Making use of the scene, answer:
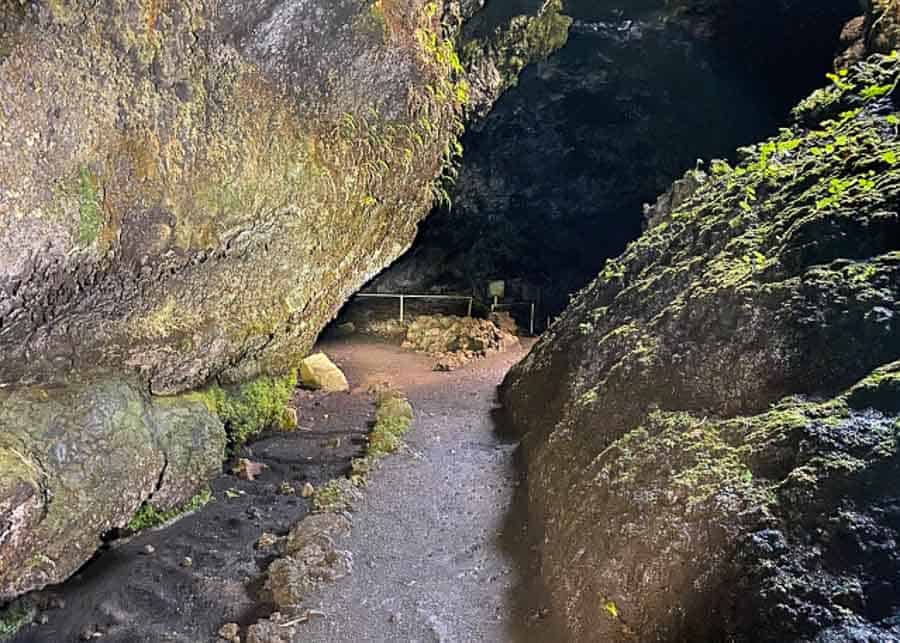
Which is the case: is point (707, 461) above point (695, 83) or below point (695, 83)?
below

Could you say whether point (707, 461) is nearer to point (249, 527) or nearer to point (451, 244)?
point (249, 527)

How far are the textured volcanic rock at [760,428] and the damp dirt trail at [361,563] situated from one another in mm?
566

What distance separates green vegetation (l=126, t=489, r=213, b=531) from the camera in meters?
6.16

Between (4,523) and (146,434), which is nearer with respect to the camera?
(4,523)

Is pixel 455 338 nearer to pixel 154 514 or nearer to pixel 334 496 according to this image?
pixel 334 496

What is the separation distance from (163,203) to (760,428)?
5.43 meters

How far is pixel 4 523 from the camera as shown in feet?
14.8

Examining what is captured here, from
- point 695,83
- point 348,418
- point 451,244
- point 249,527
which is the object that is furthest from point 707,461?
point 451,244

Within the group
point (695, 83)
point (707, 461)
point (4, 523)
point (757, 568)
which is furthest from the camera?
point (695, 83)

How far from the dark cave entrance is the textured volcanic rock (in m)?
9.18

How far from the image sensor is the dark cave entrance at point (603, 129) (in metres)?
14.9

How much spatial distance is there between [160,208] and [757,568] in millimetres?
5607

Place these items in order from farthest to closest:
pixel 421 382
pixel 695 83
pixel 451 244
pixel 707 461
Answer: pixel 451 244 → pixel 695 83 → pixel 421 382 → pixel 707 461

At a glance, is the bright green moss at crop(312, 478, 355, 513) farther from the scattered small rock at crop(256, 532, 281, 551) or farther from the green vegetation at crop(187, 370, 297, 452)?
the green vegetation at crop(187, 370, 297, 452)
